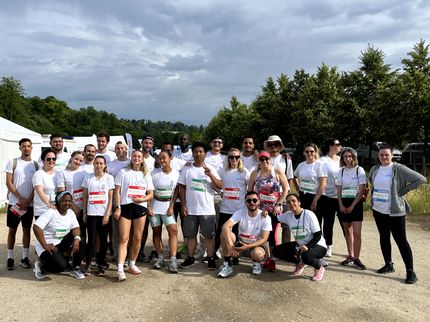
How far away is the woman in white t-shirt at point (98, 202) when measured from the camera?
208 inches

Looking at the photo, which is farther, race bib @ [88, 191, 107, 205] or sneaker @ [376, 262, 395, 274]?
sneaker @ [376, 262, 395, 274]

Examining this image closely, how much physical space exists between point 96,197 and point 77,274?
1083mm

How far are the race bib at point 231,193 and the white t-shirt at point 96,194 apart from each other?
1.65 m

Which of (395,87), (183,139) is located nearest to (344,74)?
(395,87)

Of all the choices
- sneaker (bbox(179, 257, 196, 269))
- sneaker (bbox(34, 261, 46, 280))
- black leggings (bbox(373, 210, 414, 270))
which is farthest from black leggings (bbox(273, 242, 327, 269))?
sneaker (bbox(34, 261, 46, 280))

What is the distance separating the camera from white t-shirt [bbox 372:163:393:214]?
211 inches

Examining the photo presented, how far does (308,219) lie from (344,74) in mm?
21914

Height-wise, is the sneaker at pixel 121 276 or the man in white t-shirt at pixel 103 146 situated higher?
the man in white t-shirt at pixel 103 146

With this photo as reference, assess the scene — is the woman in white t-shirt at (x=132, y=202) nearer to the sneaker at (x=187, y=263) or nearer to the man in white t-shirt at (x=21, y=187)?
the sneaker at (x=187, y=263)

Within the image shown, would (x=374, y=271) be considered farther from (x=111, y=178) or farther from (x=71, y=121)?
(x=71, y=121)

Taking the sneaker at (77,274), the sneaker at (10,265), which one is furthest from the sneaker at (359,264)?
the sneaker at (10,265)

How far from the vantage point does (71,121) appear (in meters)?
85.6

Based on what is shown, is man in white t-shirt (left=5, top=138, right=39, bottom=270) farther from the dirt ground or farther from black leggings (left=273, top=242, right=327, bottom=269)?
black leggings (left=273, top=242, right=327, bottom=269)

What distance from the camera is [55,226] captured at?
17.1ft
